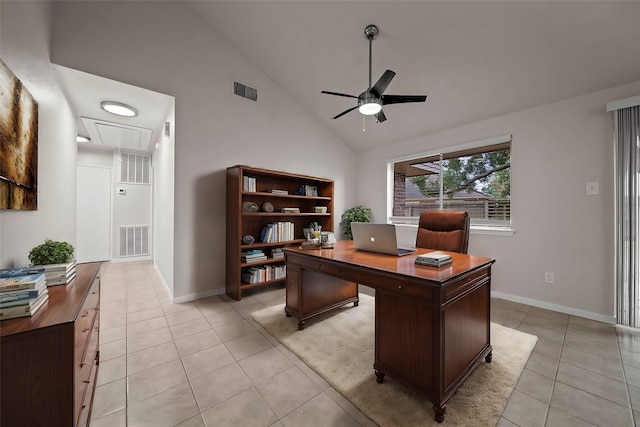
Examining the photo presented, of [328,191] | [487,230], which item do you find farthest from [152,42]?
[487,230]

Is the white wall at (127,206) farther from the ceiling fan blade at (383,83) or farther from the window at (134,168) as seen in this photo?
the ceiling fan blade at (383,83)

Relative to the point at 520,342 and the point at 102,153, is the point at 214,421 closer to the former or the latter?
the point at 520,342

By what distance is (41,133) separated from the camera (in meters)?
1.93

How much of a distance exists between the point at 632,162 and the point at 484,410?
8.92 ft

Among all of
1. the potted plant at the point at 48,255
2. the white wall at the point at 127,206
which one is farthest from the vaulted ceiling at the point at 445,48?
the white wall at the point at 127,206

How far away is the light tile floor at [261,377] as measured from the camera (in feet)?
4.52

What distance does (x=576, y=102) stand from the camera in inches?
106

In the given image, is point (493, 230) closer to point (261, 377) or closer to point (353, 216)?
point (353, 216)

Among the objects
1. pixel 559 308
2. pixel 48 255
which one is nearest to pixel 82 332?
pixel 48 255

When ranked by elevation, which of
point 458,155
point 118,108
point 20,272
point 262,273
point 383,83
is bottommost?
point 262,273

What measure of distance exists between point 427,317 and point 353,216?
340 centimetres

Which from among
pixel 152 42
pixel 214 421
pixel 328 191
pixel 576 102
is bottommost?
pixel 214 421

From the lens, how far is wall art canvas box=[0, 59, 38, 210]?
1.32m

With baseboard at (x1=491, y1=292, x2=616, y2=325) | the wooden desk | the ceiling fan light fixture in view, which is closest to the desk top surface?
the wooden desk
